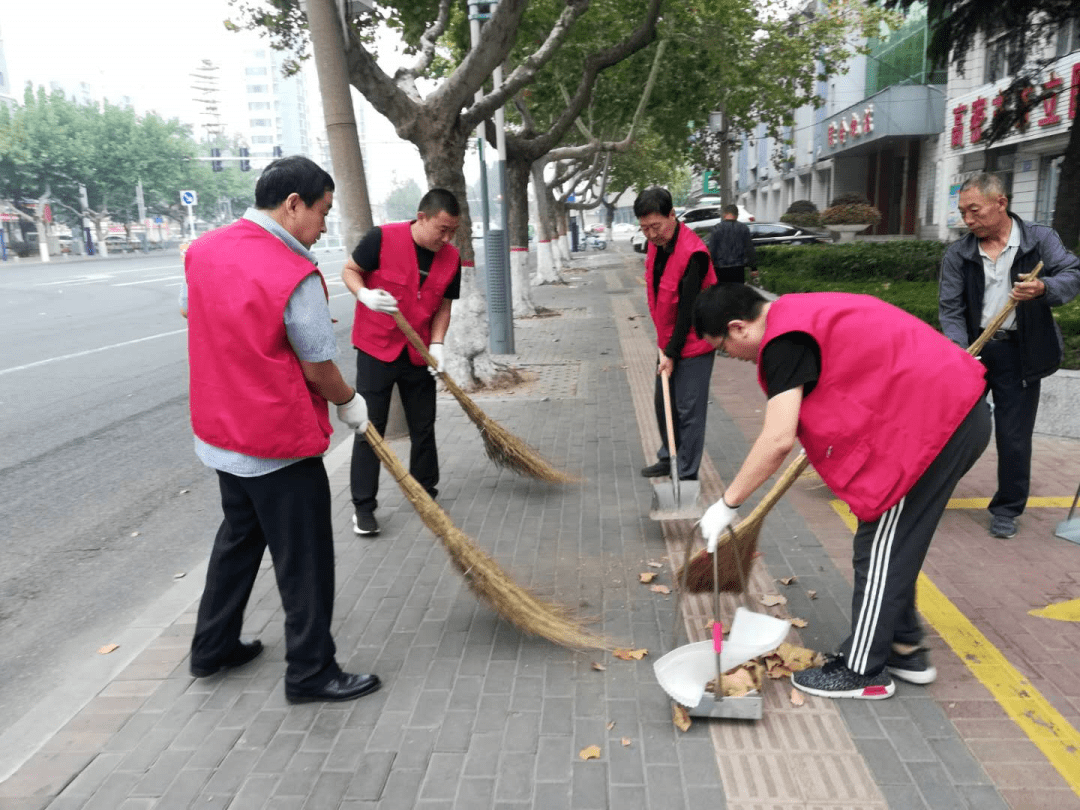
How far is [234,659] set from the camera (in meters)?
3.27

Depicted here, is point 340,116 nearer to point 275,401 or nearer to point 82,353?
point 275,401

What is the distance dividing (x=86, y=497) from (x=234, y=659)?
2.95 m

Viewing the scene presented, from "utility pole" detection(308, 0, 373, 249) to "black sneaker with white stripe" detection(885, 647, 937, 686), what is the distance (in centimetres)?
442

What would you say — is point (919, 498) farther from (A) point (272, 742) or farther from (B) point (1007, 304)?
(A) point (272, 742)

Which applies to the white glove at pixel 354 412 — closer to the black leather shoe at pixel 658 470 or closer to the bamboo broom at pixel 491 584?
the bamboo broom at pixel 491 584

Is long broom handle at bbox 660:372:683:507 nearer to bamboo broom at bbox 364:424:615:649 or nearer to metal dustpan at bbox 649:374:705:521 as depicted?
metal dustpan at bbox 649:374:705:521

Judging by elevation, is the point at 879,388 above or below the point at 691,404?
above

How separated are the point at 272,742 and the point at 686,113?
17.8m

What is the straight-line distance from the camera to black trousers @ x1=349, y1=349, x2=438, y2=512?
4.55m

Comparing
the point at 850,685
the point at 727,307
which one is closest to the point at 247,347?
the point at 727,307

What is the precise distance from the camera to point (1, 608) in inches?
160

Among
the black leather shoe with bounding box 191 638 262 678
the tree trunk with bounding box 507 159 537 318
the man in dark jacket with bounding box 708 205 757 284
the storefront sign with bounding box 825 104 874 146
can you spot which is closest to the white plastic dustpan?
the black leather shoe with bounding box 191 638 262 678

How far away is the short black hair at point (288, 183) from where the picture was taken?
2.76m

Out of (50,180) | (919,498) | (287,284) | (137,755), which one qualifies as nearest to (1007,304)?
(919,498)
